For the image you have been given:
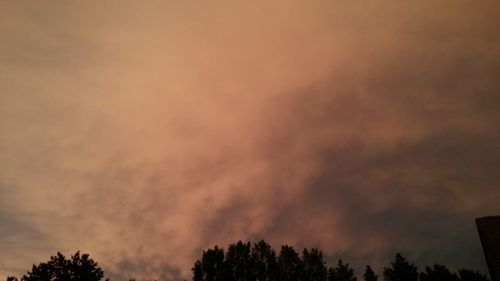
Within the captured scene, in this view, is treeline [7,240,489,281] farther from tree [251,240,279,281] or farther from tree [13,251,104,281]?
tree [13,251,104,281]

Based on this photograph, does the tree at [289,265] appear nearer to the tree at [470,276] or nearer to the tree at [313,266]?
the tree at [313,266]

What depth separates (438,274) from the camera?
276 feet

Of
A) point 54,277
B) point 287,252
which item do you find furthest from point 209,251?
point 54,277

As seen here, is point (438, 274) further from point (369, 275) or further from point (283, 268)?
point (283, 268)

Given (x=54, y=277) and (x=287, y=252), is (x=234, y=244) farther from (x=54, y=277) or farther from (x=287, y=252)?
(x=54, y=277)

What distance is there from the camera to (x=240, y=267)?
3088 inches

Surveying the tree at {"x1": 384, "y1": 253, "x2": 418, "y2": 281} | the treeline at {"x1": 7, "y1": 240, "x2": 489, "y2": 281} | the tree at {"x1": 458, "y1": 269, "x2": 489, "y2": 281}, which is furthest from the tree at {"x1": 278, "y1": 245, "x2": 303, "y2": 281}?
the tree at {"x1": 458, "y1": 269, "x2": 489, "y2": 281}

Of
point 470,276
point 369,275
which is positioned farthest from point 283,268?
point 470,276

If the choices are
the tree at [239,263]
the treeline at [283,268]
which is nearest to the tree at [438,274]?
the treeline at [283,268]

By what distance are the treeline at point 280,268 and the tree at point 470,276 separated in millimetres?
5955

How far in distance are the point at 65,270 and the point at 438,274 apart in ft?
262

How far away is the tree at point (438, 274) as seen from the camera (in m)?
83.4

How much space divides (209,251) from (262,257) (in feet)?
39.5

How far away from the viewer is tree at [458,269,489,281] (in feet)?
285
